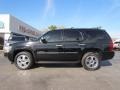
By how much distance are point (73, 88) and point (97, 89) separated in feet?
2.26

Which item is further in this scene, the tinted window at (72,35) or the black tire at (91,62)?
the tinted window at (72,35)

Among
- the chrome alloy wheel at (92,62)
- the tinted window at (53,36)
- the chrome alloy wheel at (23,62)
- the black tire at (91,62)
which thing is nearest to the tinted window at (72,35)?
the tinted window at (53,36)

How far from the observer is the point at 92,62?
9539mm

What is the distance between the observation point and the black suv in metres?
9.51

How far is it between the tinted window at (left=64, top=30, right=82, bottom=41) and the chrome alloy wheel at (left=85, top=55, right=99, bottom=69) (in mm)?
1026

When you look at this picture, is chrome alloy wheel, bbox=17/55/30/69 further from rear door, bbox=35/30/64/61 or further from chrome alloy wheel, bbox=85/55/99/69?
chrome alloy wheel, bbox=85/55/99/69

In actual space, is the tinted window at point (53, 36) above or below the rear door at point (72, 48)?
above

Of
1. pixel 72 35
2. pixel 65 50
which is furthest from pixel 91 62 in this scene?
pixel 72 35

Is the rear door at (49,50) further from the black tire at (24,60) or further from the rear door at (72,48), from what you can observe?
the black tire at (24,60)

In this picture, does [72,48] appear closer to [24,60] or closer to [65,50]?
[65,50]

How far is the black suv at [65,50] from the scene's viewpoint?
951 cm

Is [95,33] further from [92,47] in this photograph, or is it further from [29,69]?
[29,69]

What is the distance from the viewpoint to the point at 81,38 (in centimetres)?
970

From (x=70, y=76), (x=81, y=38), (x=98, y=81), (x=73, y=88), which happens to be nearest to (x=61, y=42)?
(x=81, y=38)
